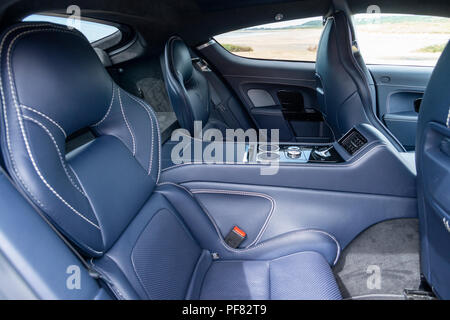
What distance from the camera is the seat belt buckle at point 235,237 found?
1229 mm

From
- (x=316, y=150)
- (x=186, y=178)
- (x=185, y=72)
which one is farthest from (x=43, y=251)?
(x=185, y=72)

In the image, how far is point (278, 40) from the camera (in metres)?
2.41

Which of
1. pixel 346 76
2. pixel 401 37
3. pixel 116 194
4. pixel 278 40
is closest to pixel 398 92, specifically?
pixel 401 37

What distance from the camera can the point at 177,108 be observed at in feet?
5.52

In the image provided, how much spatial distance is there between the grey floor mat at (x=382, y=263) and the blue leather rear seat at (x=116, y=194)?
0.37 ft

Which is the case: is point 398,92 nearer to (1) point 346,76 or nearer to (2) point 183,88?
(1) point 346,76

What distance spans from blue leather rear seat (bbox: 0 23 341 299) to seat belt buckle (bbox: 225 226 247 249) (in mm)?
47

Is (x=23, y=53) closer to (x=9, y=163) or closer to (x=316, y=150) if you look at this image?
(x=9, y=163)

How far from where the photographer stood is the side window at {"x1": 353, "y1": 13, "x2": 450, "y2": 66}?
6.69ft

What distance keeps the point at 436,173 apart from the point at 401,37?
1.64 meters

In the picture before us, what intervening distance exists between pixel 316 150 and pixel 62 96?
0.99m

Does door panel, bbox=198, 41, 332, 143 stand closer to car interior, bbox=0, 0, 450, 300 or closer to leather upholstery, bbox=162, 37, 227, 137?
car interior, bbox=0, 0, 450, 300

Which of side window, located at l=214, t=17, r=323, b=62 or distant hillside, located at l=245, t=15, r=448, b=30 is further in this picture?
side window, located at l=214, t=17, r=323, b=62

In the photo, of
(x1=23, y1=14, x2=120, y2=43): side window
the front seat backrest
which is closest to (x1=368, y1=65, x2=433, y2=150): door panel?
(x1=23, y1=14, x2=120, y2=43): side window
